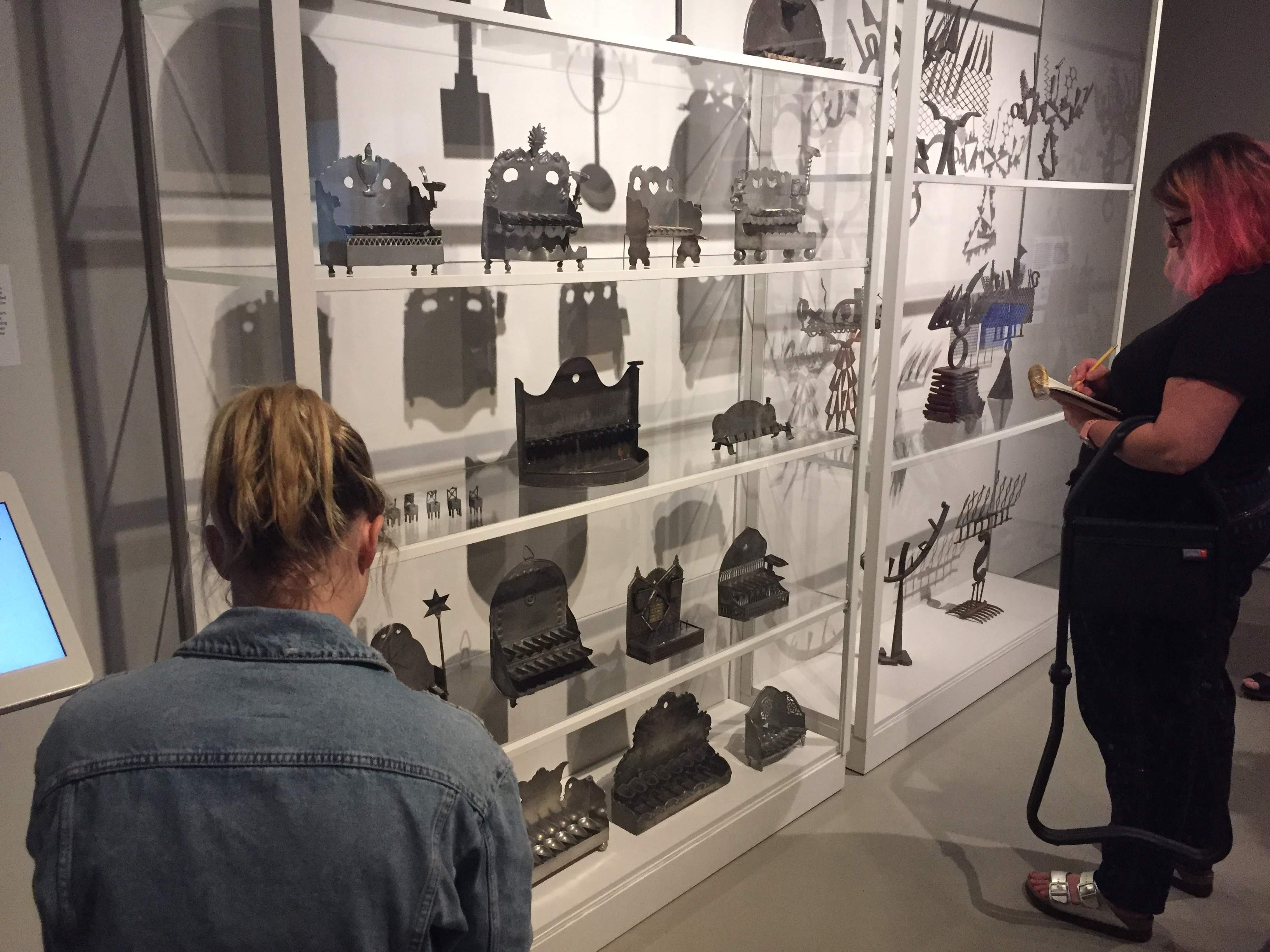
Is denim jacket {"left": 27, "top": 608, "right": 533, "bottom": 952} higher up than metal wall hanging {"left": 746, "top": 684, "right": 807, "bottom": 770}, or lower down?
higher up

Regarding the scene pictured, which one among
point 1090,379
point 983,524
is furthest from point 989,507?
point 1090,379

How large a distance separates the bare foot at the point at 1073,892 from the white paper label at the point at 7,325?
2.66m

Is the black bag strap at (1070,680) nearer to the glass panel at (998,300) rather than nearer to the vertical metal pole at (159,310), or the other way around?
the glass panel at (998,300)

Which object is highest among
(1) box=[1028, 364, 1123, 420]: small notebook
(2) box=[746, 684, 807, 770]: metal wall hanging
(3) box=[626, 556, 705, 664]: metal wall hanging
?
(1) box=[1028, 364, 1123, 420]: small notebook

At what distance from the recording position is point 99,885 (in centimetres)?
85

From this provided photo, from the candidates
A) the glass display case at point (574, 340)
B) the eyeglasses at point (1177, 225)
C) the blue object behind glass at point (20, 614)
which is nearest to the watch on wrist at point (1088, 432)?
the eyeglasses at point (1177, 225)

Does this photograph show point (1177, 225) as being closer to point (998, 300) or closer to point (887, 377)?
point (887, 377)

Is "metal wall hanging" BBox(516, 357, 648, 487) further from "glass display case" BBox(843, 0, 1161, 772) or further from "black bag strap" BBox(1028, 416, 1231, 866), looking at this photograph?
"glass display case" BBox(843, 0, 1161, 772)

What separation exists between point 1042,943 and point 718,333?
1873 millimetres

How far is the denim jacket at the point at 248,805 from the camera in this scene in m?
0.84

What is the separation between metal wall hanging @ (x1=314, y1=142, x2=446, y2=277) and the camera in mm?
1701

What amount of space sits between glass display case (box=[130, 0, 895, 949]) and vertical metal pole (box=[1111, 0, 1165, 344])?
1869mm

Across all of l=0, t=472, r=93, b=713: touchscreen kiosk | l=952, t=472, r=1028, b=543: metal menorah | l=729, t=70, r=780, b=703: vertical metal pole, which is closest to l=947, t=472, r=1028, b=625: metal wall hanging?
l=952, t=472, r=1028, b=543: metal menorah

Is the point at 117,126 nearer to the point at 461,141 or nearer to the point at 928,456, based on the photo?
the point at 461,141
